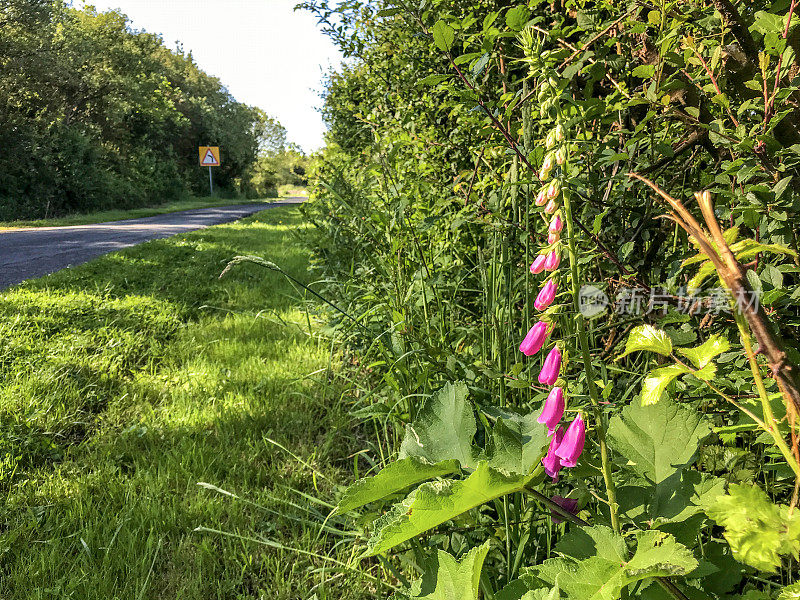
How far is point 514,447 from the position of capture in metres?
0.94

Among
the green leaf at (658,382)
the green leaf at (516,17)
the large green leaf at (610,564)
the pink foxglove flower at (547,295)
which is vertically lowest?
the large green leaf at (610,564)

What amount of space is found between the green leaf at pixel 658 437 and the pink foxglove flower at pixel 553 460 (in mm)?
128

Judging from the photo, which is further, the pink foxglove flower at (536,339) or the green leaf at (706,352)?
the pink foxglove flower at (536,339)

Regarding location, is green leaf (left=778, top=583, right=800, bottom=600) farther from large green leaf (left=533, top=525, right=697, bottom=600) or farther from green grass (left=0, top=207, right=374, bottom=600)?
green grass (left=0, top=207, right=374, bottom=600)

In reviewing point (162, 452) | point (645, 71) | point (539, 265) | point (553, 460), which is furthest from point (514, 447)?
point (162, 452)

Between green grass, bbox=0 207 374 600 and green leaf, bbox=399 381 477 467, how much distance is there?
660 mm

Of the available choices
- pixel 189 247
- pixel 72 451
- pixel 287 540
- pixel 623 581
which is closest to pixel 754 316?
pixel 623 581

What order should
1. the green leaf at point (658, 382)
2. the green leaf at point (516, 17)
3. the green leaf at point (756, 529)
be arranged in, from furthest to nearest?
the green leaf at point (516, 17) < the green leaf at point (658, 382) < the green leaf at point (756, 529)

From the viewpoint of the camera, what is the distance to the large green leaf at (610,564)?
63 centimetres

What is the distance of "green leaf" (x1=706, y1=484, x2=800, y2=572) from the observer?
492mm

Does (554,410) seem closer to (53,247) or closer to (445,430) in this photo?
(445,430)

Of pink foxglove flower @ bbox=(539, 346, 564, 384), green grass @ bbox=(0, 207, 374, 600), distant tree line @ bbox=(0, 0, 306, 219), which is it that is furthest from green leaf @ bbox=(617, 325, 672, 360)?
distant tree line @ bbox=(0, 0, 306, 219)

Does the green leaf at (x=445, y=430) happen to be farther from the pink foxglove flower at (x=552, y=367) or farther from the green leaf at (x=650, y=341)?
the green leaf at (x=650, y=341)

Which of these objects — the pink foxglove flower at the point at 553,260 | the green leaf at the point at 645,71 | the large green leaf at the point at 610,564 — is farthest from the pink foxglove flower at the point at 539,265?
the green leaf at the point at 645,71
